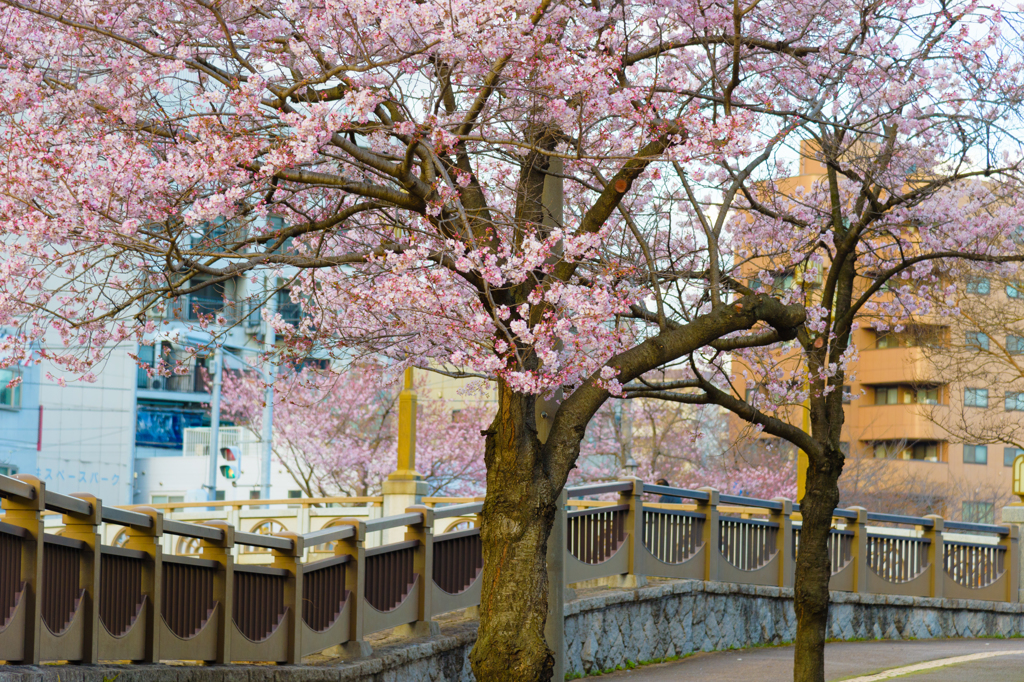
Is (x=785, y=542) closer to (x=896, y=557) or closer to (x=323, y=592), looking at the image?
(x=896, y=557)

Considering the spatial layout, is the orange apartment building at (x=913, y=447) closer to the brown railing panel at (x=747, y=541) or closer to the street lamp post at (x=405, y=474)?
the brown railing panel at (x=747, y=541)

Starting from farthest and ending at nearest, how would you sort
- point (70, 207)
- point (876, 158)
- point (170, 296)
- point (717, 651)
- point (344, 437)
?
point (344, 437) < point (717, 651) < point (876, 158) < point (170, 296) < point (70, 207)

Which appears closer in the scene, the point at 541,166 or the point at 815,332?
the point at 541,166

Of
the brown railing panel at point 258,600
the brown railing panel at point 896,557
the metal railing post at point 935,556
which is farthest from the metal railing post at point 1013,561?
the brown railing panel at point 258,600

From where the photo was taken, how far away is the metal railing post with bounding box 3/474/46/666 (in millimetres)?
6543

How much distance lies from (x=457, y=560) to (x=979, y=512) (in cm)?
3152

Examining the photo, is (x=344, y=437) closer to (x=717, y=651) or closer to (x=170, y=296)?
(x=717, y=651)

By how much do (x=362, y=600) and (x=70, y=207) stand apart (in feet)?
14.6

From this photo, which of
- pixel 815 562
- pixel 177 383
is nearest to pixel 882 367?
pixel 177 383

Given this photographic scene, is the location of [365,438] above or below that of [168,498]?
above

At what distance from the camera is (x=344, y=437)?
30609 millimetres

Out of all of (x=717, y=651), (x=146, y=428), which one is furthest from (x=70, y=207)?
(x=146, y=428)

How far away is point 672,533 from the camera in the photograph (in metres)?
14.4

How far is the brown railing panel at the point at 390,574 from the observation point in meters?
10.3
